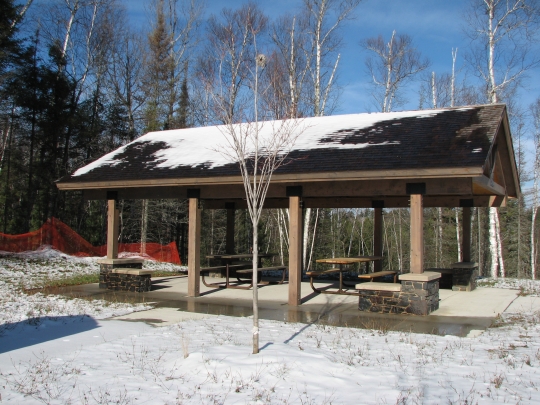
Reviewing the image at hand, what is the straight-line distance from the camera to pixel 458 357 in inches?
236

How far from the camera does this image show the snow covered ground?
179 inches

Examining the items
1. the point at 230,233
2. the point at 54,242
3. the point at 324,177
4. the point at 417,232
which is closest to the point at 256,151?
the point at 324,177

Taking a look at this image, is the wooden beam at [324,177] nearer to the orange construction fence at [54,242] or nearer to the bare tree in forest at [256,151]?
the bare tree in forest at [256,151]

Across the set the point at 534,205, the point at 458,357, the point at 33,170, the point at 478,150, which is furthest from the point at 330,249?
the point at 458,357

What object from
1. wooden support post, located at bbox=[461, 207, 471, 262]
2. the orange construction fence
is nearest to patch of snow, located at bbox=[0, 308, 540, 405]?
wooden support post, located at bbox=[461, 207, 471, 262]

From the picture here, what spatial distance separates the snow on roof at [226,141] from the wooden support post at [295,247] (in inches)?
47.7

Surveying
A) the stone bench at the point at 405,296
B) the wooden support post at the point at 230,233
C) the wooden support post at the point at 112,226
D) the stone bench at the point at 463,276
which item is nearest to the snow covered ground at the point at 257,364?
the stone bench at the point at 405,296

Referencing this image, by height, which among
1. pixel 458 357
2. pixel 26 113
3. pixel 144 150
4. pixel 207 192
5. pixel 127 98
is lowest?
pixel 458 357

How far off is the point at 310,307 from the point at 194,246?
2.86 metres

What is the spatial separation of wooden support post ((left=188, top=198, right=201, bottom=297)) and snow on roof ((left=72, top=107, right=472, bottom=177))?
0.96 m

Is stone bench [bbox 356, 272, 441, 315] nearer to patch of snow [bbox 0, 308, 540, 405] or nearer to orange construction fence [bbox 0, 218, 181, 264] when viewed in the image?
patch of snow [bbox 0, 308, 540, 405]

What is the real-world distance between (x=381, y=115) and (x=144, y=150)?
5.90m

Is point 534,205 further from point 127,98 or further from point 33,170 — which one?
point 33,170

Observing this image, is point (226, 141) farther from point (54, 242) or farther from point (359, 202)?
point (54, 242)
